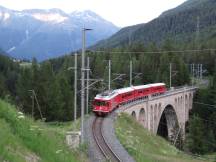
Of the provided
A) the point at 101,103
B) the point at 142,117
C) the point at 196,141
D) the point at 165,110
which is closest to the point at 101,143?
the point at 101,103

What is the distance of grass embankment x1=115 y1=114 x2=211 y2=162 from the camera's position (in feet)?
93.5

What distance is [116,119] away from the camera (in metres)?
44.1

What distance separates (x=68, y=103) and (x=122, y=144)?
45237 millimetres

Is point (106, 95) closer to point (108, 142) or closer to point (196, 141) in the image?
point (108, 142)

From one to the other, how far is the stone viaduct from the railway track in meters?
11.8

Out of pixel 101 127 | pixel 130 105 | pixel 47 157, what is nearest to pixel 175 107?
pixel 130 105

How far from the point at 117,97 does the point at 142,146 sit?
1976 cm

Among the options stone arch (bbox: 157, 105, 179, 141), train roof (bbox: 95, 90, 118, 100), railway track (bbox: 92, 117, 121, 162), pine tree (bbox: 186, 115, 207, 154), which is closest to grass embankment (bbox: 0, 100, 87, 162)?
railway track (bbox: 92, 117, 121, 162)

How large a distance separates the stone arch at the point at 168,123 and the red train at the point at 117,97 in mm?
14926

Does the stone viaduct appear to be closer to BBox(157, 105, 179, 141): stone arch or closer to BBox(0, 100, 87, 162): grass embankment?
BBox(157, 105, 179, 141): stone arch

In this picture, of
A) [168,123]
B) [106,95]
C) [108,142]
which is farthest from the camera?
[168,123]

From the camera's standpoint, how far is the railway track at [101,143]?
998 inches

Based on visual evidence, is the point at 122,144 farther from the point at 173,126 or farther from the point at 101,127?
the point at 173,126

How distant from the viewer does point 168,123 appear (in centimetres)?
8975
